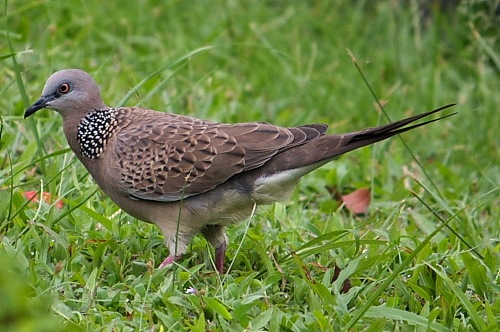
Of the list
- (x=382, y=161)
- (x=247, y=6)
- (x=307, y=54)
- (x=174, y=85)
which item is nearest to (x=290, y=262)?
(x=382, y=161)

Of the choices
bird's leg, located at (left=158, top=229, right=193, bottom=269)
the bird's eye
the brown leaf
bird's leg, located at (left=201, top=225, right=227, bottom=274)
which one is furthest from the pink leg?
the brown leaf

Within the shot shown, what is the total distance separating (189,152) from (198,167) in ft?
0.35

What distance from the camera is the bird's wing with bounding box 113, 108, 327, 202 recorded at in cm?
489

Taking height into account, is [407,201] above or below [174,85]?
below

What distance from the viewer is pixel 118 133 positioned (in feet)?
16.7

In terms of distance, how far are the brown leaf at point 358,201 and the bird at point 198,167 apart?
4.43ft

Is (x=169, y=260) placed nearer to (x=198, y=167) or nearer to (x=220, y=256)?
(x=220, y=256)

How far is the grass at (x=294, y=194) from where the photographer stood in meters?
4.29

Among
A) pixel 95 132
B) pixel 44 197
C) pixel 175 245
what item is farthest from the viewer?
pixel 44 197

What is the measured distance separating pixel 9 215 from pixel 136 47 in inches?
156

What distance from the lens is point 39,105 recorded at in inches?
201

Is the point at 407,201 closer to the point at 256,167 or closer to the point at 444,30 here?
the point at 256,167

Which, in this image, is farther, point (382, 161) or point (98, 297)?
point (382, 161)

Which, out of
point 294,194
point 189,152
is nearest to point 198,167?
point 189,152
